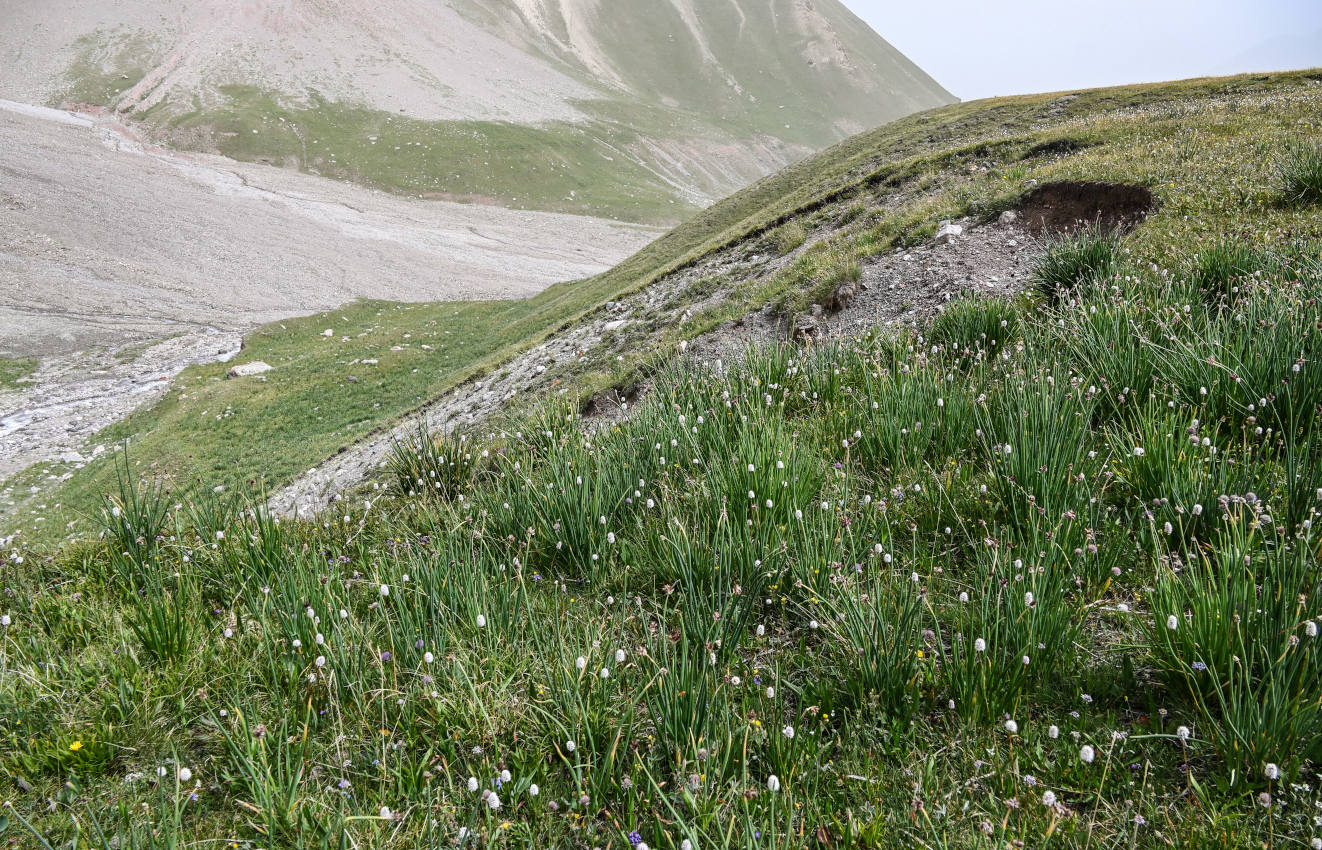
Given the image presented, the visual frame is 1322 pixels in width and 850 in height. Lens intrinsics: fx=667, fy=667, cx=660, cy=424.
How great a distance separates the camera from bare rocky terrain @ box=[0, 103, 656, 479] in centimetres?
2933

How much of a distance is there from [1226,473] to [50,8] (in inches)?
5469

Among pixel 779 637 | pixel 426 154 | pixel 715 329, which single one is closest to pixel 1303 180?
pixel 715 329

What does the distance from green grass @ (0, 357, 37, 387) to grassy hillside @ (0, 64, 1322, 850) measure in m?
31.0

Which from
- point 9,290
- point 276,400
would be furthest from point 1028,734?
point 9,290

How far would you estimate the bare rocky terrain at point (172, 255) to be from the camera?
29328mm

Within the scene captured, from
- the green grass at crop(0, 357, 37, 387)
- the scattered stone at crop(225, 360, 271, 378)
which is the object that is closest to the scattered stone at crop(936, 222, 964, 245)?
the scattered stone at crop(225, 360, 271, 378)

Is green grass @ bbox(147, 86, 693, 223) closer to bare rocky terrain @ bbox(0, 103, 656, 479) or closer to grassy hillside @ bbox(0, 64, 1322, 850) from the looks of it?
bare rocky terrain @ bbox(0, 103, 656, 479)

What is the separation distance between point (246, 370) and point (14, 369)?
1144 cm

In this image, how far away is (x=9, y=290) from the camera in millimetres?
37594

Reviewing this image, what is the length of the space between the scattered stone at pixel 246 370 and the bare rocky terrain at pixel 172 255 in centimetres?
255

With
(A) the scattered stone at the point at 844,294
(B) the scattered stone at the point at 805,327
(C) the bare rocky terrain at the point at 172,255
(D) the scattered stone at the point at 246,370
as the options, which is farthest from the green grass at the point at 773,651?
(D) the scattered stone at the point at 246,370

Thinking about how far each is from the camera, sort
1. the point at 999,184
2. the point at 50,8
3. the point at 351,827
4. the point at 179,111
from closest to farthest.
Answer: the point at 351,827
the point at 999,184
the point at 179,111
the point at 50,8

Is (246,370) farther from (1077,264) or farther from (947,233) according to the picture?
(1077,264)

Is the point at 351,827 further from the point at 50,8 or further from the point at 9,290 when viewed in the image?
the point at 50,8
